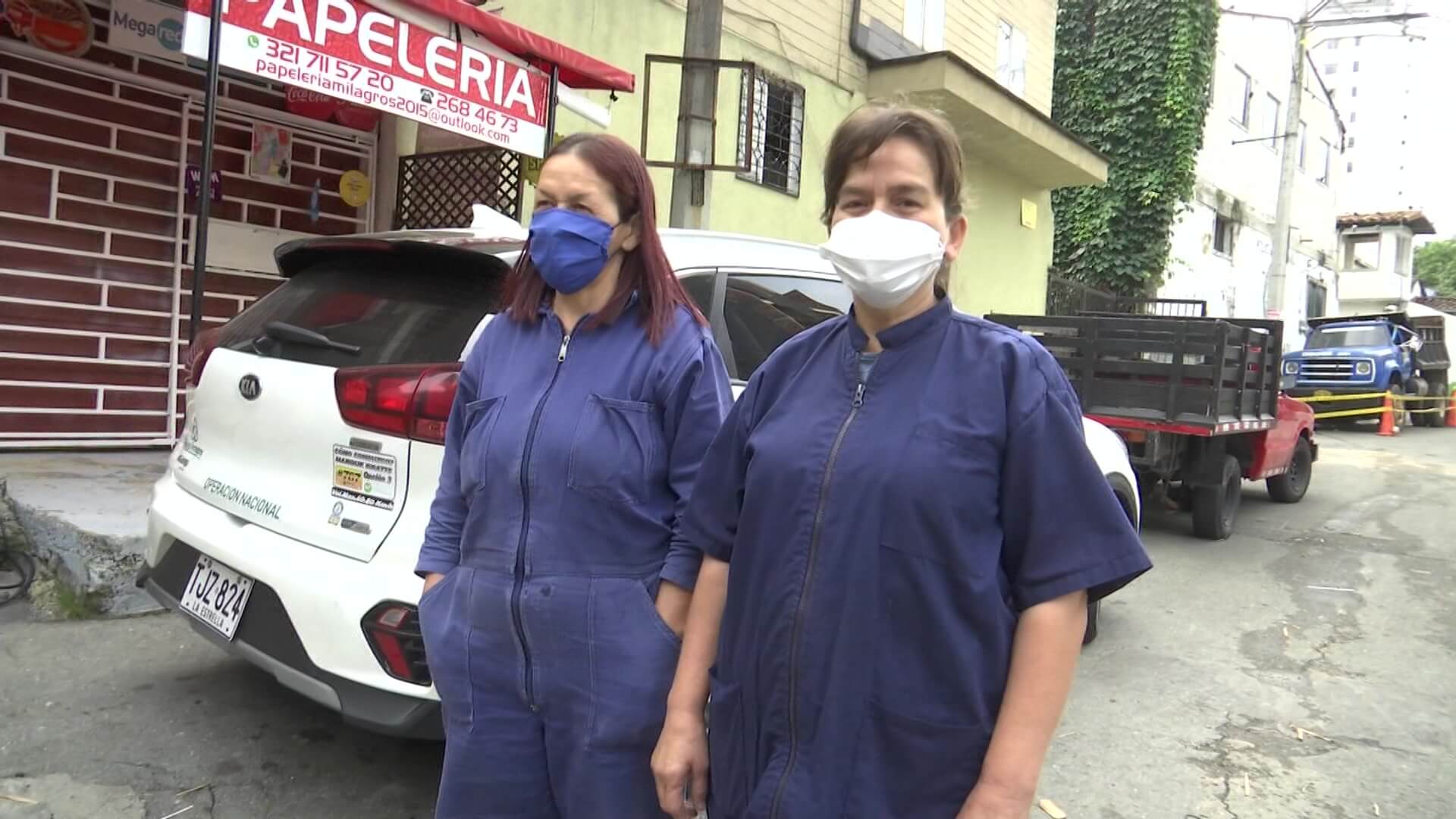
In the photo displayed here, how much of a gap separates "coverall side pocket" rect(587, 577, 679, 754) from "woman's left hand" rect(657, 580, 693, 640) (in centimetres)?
2

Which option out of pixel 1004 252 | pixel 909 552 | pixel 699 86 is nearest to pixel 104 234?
pixel 699 86

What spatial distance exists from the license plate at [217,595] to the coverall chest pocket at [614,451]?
1.52m

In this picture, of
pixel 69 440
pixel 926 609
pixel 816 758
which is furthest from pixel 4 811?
pixel 69 440

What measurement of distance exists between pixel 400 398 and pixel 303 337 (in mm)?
524

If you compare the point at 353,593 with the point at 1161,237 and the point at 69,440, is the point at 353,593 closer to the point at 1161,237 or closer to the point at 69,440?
the point at 69,440

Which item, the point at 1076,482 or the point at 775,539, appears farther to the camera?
the point at 775,539

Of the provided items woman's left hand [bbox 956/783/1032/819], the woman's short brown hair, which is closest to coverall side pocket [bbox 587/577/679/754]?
woman's left hand [bbox 956/783/1032/819]

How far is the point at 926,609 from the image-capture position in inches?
52.9

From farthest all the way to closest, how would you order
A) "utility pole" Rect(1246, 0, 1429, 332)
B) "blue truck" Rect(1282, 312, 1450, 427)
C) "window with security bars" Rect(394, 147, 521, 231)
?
"utility pole" Rect(1246, 0, 1429, 332) → "blue truck" Rect(1282, 312, 1450, 427) → "window with security bars" Rect(394, 147, 521, 231)

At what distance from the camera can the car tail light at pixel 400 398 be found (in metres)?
2.54

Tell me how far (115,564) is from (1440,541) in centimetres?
903

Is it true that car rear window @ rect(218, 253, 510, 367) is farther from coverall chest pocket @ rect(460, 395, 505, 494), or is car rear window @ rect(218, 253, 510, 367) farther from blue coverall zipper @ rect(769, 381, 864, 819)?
blue coverall zipper @ rect(769, 381, 864, 819)

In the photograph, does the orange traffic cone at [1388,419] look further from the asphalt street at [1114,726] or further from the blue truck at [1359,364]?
the asphalt street at [1114,726]

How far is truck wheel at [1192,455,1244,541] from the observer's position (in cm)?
762
